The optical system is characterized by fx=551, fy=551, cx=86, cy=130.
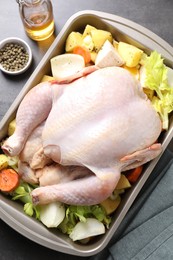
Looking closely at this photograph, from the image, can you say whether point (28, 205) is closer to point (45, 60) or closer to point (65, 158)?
point (65, 158)

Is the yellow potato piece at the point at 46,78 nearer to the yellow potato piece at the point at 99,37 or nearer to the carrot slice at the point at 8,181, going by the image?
the yellow potato piece at the point at 99,37

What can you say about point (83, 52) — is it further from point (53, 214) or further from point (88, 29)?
point (53, 214)

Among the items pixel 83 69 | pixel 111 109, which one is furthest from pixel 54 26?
pixel 111 109

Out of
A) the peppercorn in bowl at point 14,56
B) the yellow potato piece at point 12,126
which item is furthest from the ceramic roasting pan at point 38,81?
the peppercorn in bowl at point 14,56

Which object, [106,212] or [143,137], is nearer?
[143,137]

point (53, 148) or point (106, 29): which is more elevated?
point (106, 29)

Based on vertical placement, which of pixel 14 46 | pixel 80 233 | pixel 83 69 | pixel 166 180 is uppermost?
pixel 83 69
